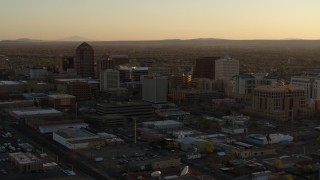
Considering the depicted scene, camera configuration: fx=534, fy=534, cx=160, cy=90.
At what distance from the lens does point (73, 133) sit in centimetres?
3173

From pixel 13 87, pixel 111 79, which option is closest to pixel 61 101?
pixel 111 79

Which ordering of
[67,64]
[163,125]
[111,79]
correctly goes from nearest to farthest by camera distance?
[163,125] < [111,79] < [67,64]

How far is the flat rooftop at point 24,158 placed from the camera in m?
24.6

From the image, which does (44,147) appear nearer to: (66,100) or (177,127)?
(177,127)

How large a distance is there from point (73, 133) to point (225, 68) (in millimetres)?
34169

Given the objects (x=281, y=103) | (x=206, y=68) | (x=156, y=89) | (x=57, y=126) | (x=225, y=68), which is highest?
(x=225, y=68)

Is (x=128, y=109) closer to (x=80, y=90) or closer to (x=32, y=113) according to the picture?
(x=32, y=113)

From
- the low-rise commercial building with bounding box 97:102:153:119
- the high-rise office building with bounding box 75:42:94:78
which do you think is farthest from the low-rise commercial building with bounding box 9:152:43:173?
the high-rise office building with bounding box 75:42:94:78

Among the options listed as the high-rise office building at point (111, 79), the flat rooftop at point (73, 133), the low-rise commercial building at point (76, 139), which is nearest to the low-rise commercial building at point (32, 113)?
the flat rooftop at point (73, 133)

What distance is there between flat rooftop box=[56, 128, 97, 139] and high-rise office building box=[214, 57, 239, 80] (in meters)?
32.2

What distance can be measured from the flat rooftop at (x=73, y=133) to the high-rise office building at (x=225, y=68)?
32243 mm

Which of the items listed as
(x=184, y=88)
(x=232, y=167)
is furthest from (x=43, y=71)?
(x=232, y=167)

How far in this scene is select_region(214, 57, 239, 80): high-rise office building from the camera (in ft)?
206

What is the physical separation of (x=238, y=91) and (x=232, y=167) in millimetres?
28463
